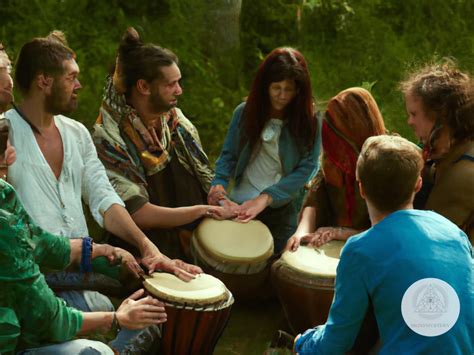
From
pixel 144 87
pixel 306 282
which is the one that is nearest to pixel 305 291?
pixel 306 282

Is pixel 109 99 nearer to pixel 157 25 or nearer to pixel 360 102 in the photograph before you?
pixel 360 102

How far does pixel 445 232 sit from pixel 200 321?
5.01ft

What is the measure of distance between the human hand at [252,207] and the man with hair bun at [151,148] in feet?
0.37

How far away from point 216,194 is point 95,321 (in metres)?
1.88

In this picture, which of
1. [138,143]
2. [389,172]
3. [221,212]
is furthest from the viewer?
[138,143]

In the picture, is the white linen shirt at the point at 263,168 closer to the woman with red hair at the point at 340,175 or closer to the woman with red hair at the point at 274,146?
the woman with red hair at the point at 274,146

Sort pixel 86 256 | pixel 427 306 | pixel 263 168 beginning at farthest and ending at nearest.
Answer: pixel 263 168, pixel 86 256, pixel 427 306

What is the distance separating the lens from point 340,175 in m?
4.98

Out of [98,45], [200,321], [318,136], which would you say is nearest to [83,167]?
[200,321]

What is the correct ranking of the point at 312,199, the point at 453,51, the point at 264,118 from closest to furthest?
1. the point at 312,199
2. the point at 264,118
3. the point at 453,51

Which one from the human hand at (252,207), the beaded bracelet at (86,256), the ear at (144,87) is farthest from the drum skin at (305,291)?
the ear at (144,87)

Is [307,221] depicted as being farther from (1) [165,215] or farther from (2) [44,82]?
(2) [44,82]

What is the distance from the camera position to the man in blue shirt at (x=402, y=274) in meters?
3.14

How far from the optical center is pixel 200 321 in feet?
14.2
